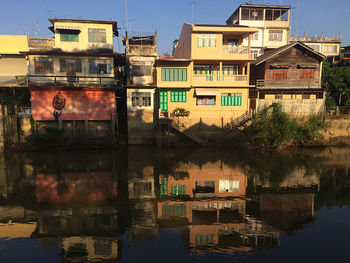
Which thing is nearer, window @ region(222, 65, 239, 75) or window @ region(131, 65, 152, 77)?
window @ region(131, 65, 152, 77)

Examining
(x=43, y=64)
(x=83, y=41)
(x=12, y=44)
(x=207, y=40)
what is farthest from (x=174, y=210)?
(x=12, y=44)

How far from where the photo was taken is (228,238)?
9586 millimetres

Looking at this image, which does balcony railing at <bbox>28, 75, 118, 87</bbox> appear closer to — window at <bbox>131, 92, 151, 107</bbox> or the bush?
window at <bbox>131, 92, 151, 107</bbox>

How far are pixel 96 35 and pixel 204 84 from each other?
1281 centimetres

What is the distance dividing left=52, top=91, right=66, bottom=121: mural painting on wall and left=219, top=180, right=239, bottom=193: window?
18.3m

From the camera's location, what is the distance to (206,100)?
88.2 feet

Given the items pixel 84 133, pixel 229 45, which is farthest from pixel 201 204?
pixel 229 45

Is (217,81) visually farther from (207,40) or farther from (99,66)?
(99,66)

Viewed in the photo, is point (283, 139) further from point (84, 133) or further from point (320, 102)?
point (84, 133)

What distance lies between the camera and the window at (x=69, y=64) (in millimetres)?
25594

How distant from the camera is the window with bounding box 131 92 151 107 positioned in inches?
1031

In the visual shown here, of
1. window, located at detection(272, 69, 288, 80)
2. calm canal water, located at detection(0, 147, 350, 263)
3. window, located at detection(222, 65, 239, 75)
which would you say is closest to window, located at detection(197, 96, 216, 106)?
window, located at detection(222, 65, 239, 75)

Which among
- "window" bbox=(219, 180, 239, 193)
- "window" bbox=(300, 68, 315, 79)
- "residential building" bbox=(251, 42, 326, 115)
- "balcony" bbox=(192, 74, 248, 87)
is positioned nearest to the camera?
"window" bbox=(219, 180, 239, 193)

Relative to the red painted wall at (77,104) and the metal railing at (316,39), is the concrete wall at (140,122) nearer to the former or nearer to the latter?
the red painted wall at (77,104)
